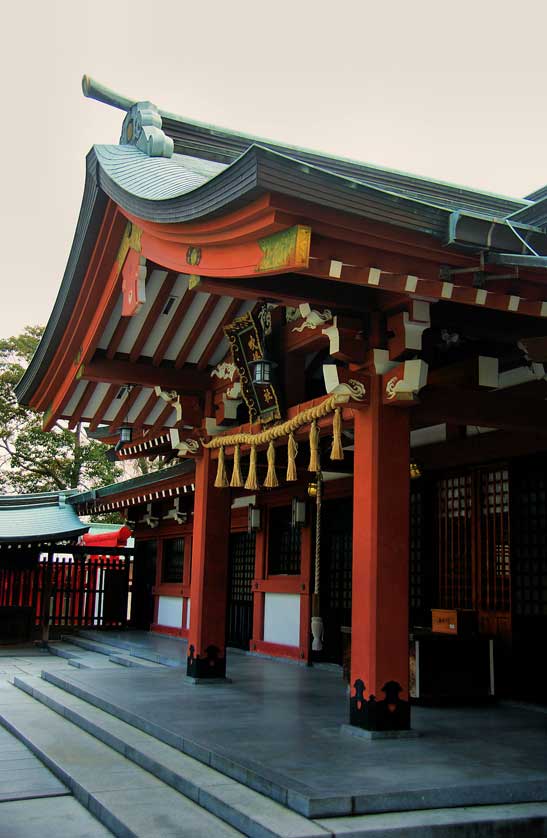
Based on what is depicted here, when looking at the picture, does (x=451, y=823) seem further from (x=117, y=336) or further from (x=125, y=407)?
(x=125, y=407)

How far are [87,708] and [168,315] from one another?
4299 mm

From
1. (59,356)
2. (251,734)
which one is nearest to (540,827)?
(251,734)

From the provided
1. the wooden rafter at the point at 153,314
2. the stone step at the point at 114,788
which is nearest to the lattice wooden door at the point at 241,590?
the wooden rafter at the point at 153,314

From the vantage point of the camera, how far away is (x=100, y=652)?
1554 cm

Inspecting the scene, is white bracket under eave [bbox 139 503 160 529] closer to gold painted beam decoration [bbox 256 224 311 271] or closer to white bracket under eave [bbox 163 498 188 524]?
white bracket under eave [bbox 163 498 188 524]

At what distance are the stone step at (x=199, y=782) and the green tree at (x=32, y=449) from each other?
20403mm

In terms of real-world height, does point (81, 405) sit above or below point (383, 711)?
above

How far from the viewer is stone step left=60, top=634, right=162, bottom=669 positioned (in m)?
12.9

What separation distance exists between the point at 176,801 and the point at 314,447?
308 cm

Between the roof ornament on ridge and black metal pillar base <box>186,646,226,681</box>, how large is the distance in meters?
5.67

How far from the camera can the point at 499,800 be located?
4715 mm

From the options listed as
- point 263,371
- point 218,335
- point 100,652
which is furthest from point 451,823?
point 100,652

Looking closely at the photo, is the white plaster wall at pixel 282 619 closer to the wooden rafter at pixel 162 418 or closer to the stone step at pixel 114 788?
the wooden rafter at pixel 162 418

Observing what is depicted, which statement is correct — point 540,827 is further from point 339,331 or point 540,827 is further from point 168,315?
point 168,315
